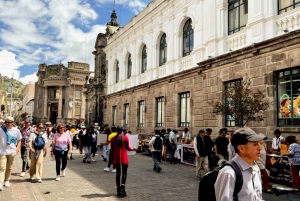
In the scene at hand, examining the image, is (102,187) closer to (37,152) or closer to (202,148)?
(37,152)

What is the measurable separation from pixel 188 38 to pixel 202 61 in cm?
339

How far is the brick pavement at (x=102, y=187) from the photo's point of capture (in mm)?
6902

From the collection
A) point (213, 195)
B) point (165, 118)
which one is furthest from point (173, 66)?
point (213, 195)

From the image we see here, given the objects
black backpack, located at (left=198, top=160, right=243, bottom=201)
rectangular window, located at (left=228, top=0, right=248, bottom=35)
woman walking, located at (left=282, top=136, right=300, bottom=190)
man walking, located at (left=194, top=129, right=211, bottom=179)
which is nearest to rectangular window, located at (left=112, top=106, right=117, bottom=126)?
rectangular window, located at (left=228, top=0, right=248, bottom=35)

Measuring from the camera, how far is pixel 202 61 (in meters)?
15.1

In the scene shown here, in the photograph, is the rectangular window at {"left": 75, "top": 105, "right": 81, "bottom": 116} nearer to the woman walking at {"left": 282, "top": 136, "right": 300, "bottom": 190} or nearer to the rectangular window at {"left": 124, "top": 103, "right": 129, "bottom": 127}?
the rectangular window at {"left": 124, "top": 103, "right": 129, "bottom": 127}

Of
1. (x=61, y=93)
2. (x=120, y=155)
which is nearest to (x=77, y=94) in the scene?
(x=61, y=93)

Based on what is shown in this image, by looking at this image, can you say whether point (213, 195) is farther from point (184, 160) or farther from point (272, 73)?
point (184, 160)

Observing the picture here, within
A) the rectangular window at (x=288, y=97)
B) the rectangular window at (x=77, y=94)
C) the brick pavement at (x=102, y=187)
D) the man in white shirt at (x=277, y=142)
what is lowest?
the brick pavement at (x=102, y=187)

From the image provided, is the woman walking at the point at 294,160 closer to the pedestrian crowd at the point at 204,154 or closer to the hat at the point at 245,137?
the pedestrian crowd at the point at 204,154

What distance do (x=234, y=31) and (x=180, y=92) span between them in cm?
524

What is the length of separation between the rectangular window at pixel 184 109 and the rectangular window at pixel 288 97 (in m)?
6.52

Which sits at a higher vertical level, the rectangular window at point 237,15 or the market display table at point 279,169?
the rectangular window at point 237,15

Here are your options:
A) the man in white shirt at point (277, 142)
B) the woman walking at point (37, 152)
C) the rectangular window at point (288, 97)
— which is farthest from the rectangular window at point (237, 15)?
the woman walking at point (37, 152)
